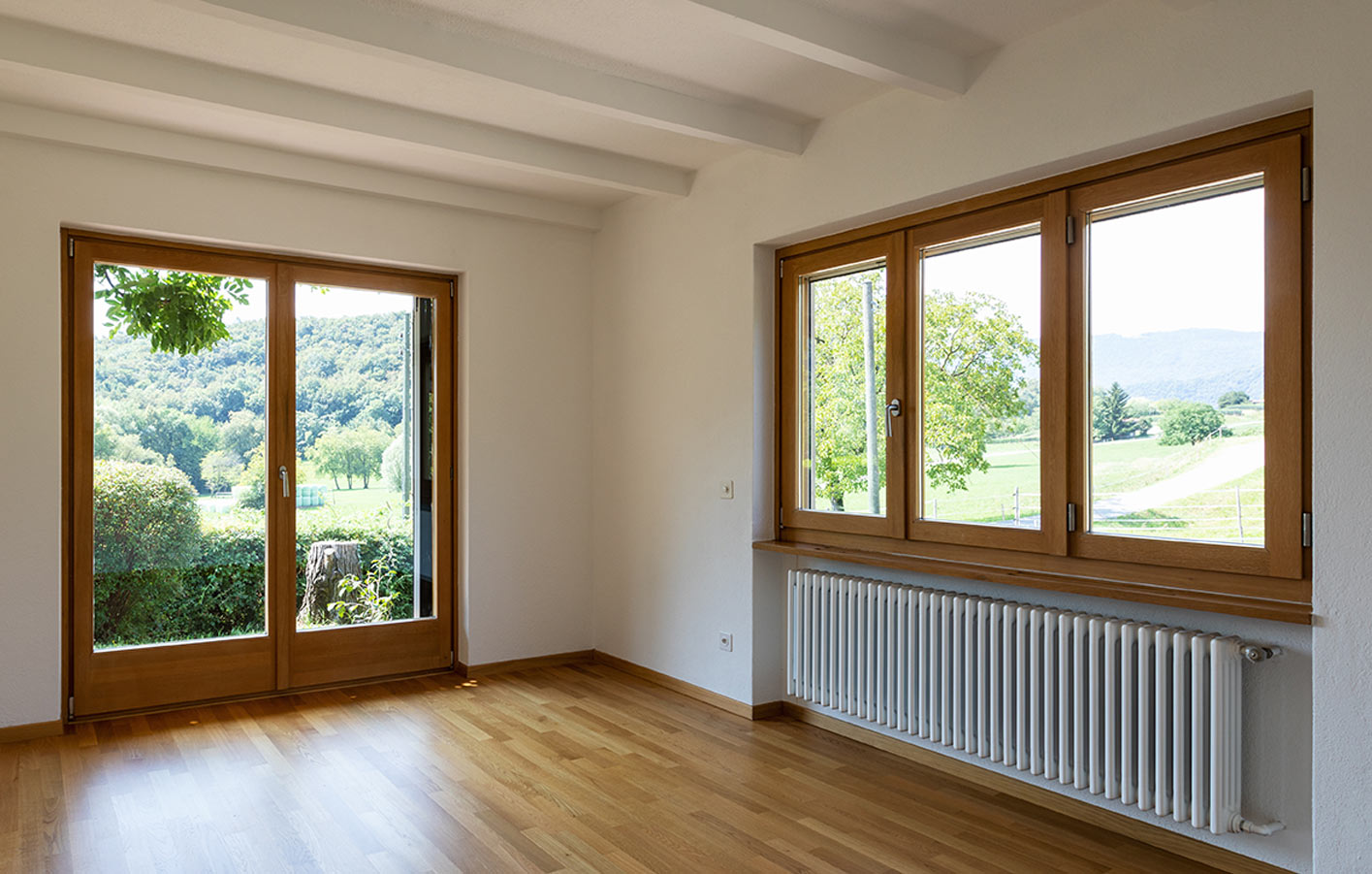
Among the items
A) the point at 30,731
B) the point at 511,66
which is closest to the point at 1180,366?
the point at 511,66

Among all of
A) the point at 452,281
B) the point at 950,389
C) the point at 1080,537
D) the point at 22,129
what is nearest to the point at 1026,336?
the point at 950,389

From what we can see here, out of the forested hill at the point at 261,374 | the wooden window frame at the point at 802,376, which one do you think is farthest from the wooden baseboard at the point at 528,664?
the wooden window frame at the point at 802,376

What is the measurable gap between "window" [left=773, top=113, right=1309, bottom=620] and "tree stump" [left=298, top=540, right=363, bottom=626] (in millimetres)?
2554

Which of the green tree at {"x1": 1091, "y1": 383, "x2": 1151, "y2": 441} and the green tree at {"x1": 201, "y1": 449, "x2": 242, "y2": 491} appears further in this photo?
the green tree at {"x1": 201, "y1": 449, "x2": 242, "y2": 491}

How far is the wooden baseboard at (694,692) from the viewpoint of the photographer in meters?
4.61

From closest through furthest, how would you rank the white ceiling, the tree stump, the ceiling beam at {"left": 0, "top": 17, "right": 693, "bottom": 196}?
the white ceiling < the ceiling beam at {"left": 0, "top": 17, "right": 693, "bottom": 196} < the tree stump

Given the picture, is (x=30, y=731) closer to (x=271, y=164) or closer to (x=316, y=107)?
(x=271, y=164)

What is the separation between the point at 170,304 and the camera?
4.63 meters

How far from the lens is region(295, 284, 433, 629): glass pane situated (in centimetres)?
503

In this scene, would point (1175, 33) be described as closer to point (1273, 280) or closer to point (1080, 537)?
point (1273, 280)

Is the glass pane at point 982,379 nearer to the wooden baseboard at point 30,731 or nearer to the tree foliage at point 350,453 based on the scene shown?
the tree foliage at point 350,453

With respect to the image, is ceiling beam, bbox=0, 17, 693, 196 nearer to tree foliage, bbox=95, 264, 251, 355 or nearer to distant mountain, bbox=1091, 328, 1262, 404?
tree foliage, bbox=95, 264, 251, 355

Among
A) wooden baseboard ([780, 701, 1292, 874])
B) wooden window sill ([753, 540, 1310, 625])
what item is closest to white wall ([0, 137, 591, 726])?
wooden baseboard ([780, 701, 1292, 874])

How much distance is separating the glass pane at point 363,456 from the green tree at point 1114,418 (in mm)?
3679
